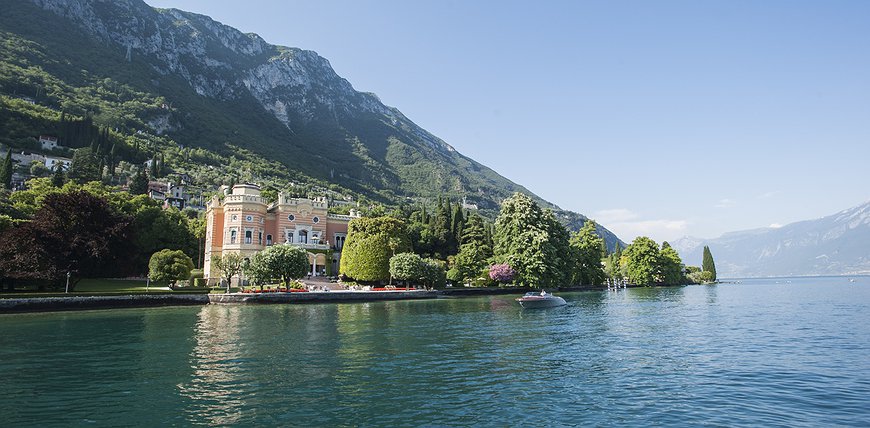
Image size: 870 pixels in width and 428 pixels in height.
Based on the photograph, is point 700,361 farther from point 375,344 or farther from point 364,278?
point 364,278

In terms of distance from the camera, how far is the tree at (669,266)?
4225 inches

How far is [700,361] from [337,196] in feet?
555

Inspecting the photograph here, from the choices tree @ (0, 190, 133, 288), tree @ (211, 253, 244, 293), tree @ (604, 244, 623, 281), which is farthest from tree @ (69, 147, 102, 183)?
tree @ (604, 244, 623, 281)

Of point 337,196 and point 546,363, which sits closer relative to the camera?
point 546,363

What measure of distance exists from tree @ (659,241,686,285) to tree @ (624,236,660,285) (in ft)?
13.1

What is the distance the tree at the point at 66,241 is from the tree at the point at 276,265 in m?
14.2

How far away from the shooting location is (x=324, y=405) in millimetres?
12945

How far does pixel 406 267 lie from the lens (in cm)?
6475

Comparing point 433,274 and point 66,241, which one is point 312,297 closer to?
point 433,274

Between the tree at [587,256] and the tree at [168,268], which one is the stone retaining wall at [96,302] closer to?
the tree at [168,268]

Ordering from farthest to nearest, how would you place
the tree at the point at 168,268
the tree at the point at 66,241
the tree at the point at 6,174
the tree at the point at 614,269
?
1. the tree at the point at 614,269
2. the tree at the point at 6,174
3. the tree at the point at 168,268
4. the tree at the point at 66,241

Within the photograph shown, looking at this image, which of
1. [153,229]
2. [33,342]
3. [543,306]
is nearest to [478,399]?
[33,342]

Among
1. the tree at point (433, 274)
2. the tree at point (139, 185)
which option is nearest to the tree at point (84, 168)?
the tree at point (139, 185)

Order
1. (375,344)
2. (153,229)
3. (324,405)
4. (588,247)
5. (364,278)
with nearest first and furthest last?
(324,405) → (375,344) → (364,278) → (153,229) → (588,247)
